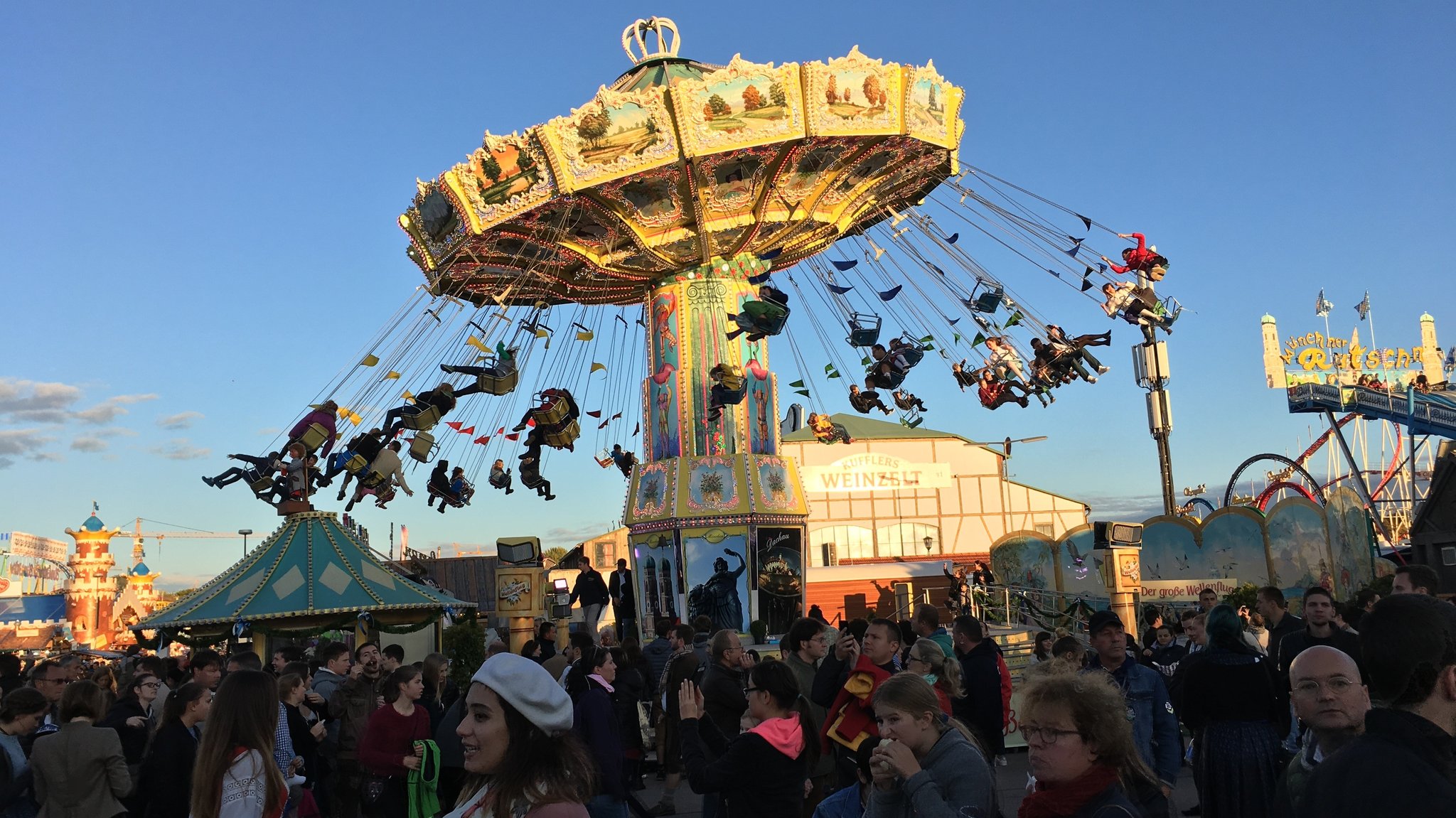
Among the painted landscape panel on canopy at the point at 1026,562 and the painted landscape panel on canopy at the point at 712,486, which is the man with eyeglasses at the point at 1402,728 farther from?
the painted landscape panel on canopy at the point at 1026,562

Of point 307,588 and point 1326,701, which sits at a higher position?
point 307,588

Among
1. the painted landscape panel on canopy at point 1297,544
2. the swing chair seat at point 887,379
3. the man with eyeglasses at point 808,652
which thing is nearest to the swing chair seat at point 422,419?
the swing chair seat at point 887,379

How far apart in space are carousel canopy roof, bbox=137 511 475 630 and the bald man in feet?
45.8

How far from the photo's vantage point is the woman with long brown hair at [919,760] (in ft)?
12.3

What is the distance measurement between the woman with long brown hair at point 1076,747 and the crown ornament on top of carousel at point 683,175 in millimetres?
16721

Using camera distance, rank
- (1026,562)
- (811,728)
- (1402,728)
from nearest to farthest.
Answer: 1. (1402,728)
2. (811,728)
3. (1026,562)

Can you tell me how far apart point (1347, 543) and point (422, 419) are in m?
21.5

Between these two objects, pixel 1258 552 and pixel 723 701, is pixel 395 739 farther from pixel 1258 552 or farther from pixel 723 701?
pixel 1258 552

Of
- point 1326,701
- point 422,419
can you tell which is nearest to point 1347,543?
point 422,419

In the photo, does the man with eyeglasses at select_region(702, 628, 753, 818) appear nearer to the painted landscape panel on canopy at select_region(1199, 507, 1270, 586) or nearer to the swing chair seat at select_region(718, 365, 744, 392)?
the swing chair seat at select_region(718, 365, 744, 392)

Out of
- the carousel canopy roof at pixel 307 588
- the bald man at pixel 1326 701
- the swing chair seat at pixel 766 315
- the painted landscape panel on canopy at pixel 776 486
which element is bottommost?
the bald man at pixel 1326 701

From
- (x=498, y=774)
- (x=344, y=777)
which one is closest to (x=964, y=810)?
(x=498, y=774)

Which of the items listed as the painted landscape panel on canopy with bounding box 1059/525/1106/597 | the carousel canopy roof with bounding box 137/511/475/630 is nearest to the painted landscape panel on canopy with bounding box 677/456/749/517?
the carousel canopy roof with bounding box 137/511/475/630

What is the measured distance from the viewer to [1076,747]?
3209mm
